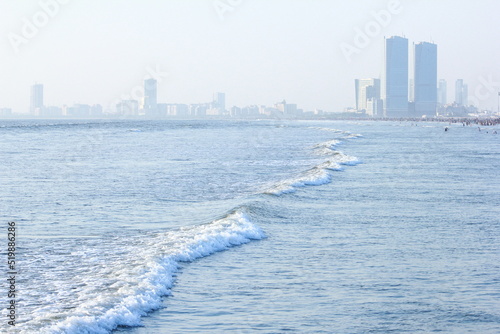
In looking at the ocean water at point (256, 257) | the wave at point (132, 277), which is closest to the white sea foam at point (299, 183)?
the ocean water at point (256, 257)

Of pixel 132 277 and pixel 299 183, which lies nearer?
pixel 132 277

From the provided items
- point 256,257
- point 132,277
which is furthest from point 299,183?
point 132,277

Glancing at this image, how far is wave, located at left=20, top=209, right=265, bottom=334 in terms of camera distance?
11625 mm

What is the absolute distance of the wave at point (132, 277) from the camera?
1162cm

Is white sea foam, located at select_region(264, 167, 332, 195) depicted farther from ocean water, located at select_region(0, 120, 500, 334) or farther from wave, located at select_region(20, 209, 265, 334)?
wave, located at select_region(20, 209, 265, 334)

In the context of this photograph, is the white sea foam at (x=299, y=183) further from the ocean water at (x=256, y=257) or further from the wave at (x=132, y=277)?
the wave at (x=132, y=277)

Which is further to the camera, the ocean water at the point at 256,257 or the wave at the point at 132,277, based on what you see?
the ocean water at the point at 256,257

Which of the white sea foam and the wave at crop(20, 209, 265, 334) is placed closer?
the wave at crop(20, 209, 265, 334)

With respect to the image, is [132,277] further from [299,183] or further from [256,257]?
[299,183]

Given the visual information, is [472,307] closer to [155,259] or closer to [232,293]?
[232,293]

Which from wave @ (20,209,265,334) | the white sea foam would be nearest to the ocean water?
wave @ (20,209,265,334)

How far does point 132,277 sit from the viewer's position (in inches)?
575

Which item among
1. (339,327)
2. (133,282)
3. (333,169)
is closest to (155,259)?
(133,282)

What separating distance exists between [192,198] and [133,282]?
14.6m
